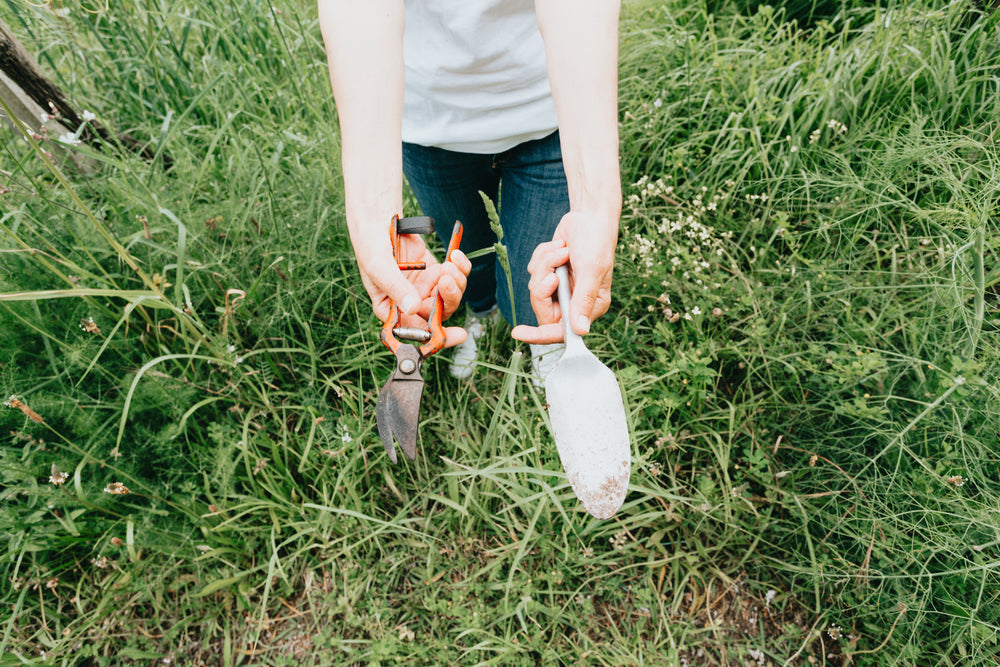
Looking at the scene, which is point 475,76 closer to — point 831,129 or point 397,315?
point 397,315

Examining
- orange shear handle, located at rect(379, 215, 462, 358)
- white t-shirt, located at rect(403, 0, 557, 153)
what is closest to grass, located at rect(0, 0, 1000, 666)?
orange shear handle, located at rect(379, 215, 462, 358)

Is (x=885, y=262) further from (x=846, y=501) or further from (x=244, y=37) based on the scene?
(x=244, y=37)

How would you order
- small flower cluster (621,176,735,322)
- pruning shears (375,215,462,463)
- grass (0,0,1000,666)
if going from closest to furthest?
pruning shears (375,215,462,463), grass (0,0,1000,666), small flower cluster (621,176,735,322)

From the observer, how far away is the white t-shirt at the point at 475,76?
1160mm

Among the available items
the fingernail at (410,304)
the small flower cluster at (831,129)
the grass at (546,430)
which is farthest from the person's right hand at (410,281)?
the small flower cluster at (831,129)

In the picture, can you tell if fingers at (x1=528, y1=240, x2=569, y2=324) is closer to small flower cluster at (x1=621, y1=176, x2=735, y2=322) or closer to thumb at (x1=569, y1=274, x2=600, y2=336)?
thumb at (x1=569, y1=274, x2=600, y2=336)

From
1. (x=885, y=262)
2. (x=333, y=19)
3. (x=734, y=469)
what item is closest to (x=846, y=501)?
(x=734, y=469)

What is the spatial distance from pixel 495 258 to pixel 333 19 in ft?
2.89

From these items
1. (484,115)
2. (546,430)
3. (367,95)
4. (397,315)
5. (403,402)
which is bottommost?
(546,430)

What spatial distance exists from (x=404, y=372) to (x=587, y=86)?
29.0 inches

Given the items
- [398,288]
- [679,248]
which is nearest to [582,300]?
[398,288]

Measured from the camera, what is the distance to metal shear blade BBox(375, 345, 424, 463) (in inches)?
45.4

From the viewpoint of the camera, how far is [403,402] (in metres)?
1.17

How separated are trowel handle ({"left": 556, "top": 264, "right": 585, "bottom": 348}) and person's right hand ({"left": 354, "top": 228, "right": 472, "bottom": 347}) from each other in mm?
228
